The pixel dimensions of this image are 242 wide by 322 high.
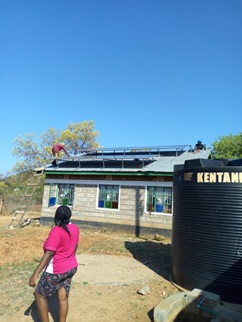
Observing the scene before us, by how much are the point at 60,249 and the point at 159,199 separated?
9.85m

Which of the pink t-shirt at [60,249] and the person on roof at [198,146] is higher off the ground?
the person on roof at [198,146]

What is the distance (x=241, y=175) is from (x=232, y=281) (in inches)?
80.4

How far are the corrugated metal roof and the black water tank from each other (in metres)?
6.83

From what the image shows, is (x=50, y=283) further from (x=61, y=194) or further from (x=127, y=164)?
(x=61, y=194)

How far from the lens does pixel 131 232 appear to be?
544 inches

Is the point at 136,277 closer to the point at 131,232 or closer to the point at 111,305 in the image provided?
the point at 111,305

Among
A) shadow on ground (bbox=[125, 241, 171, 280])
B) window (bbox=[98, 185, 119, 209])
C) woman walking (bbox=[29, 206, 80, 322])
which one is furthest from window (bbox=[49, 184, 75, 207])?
woman walking (bbox=[29, 206, 80, 322])

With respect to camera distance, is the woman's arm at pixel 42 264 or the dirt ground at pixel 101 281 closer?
the woman's arm at pixel 42 264

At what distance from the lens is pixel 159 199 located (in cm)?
1341

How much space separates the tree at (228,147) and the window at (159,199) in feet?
63.7

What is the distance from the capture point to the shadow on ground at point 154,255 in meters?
7.99

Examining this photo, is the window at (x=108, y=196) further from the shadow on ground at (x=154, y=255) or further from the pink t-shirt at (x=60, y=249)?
Result: the pink t-shirt at (x=60, y=249)

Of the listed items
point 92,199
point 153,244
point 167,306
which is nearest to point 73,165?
point 92,199

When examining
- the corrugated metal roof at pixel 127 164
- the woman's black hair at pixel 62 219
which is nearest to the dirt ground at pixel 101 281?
the woman's black hair at pixel 62 219
